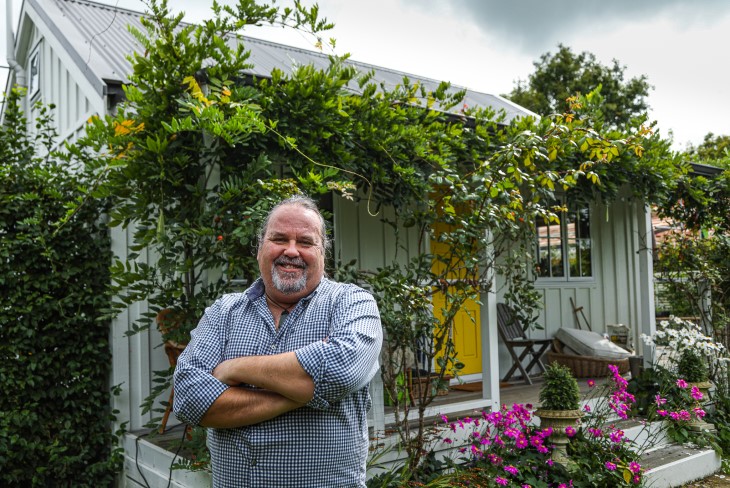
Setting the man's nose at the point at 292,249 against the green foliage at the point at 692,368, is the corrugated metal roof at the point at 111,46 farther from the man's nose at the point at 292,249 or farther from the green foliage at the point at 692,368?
the man's nose at the point at 292,249

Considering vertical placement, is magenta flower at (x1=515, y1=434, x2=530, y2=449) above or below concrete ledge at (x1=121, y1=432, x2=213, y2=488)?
above

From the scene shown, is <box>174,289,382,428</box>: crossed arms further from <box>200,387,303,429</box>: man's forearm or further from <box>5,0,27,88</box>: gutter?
<box>5,0,27,88</box>: gutter

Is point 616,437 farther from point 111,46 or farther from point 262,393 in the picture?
point 111,46

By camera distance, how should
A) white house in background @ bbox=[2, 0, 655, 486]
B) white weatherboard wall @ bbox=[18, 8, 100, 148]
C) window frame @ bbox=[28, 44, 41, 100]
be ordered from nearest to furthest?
white house in background @ bbox=[2, 0, 655, 486] < white weatherboard wall @ bbox=[18, 8, 100, 148] < window frame @ bbox=[28, 44, 41, 100]

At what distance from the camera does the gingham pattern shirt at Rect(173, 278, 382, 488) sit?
203 centimetres

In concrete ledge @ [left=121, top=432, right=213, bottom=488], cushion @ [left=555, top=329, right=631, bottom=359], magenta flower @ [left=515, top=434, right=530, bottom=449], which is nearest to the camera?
concrete ledge @ [left=121, top=432, right=213, bottom=488]

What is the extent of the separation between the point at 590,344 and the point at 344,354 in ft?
22.0

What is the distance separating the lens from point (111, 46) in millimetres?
7316

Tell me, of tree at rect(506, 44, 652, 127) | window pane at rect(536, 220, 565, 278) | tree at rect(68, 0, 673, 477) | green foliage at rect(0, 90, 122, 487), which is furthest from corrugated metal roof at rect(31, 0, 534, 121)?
tree at rect(506, 44, 652, 127)

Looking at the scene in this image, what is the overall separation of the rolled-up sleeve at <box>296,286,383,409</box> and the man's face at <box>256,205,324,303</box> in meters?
0.16

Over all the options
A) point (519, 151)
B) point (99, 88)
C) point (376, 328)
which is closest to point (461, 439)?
point (519, 151)

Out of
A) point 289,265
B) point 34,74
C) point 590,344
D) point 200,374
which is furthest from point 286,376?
point 34,74

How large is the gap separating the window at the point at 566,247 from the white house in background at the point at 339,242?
0.05 ft

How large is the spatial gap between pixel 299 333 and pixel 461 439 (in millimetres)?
3133
